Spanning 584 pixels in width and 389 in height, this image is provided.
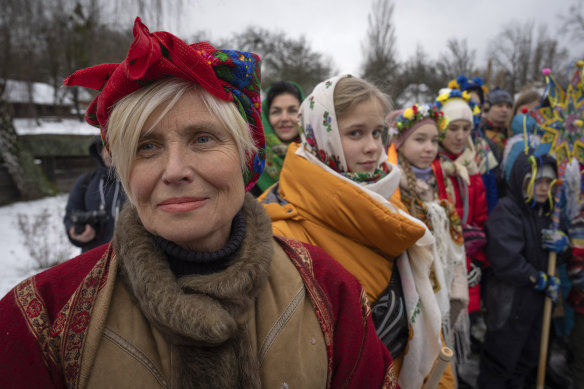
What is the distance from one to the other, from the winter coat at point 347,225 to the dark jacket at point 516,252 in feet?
5.03

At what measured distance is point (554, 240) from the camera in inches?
109

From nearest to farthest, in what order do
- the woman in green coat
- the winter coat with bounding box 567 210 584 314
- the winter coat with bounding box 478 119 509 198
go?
the winter coat with bounding box 567 210 584 314, the woman in green coat, the winter coat with bounding box 478 119 509 198

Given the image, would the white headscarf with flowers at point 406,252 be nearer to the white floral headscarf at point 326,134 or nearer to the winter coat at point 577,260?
the white floral headscarf at point 326,134

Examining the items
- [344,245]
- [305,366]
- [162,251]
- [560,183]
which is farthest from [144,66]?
[560,183]

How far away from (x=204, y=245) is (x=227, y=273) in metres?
0.18

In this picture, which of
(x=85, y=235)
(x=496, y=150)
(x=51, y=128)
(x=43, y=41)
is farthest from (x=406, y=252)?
(x=51, y=128)

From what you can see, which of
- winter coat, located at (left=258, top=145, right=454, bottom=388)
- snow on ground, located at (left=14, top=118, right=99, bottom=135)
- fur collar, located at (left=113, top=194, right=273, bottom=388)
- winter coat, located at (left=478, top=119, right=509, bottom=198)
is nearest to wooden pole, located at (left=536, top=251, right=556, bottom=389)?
winter coat, located at (left=478, top=119, right=509, bottom=198)

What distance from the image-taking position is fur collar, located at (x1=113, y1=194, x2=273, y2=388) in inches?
33.3

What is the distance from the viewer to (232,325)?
0.88 m

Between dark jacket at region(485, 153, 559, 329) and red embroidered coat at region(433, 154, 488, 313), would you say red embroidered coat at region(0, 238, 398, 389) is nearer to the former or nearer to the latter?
dark jacket at region(485, 153, 559, 329)

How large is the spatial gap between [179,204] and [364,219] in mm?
901

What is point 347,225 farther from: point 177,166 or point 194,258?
point 177,166

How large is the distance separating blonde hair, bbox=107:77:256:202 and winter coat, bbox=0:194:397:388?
215mm

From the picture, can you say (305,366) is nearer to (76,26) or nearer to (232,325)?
(232,325)
